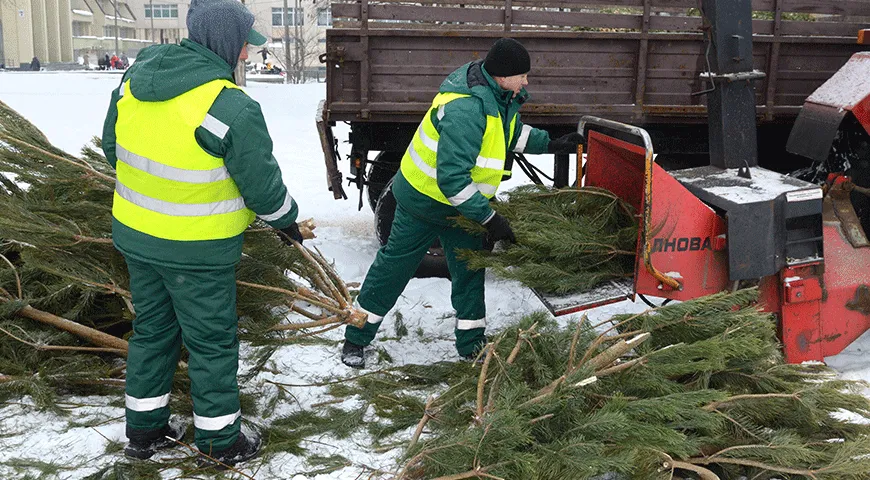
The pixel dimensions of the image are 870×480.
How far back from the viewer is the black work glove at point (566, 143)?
4355 mm

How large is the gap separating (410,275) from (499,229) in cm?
69

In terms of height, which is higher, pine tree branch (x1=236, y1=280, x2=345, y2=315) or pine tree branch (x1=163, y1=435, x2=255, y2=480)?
pine tree branch (x1=236, y1=280, x2=345, y2=315)

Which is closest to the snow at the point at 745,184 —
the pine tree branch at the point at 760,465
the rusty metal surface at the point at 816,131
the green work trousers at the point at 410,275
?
the rusty metal surface at the point at 816,131

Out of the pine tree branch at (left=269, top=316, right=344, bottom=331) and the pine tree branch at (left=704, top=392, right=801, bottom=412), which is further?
the pine tree branch at (left=269, top=316, right=344, bottom=331)

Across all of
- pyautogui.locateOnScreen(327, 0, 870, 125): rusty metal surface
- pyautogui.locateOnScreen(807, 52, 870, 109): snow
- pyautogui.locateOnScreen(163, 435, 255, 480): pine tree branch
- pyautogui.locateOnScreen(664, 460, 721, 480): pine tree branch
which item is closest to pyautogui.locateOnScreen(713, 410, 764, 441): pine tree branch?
pyautogui.locateOnScreen(664, 460, 721, 480): pine tree branch

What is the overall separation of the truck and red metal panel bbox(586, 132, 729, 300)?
1.48 m

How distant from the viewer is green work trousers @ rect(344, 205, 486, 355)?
166 inches

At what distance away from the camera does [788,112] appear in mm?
5551

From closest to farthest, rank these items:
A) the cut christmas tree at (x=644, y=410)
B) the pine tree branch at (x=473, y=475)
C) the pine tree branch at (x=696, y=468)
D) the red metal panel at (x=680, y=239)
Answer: the pine tree branch at (x=473, y=475)
the cut christmas tree at (x=644, y=410)
the pine tree branch at (x=696, y=468)
the red metal panel at (x=680, y=239)

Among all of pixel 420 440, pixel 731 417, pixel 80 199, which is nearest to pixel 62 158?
pixel 80 199

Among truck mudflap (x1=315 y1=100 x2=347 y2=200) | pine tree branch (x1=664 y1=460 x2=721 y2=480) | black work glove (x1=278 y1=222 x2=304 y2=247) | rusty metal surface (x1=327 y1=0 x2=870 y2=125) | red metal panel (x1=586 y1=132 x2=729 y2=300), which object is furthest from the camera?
truck mudflap (x1=315 y1=100 x2=347 y2=200)

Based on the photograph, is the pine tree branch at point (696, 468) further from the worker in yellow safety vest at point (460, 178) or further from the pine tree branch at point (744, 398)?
the worker in yellow safety vest at point (460, 178)

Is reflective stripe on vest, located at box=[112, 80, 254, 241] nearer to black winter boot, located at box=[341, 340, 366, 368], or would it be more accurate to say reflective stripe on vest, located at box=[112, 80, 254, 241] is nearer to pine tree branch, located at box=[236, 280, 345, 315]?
pine tree branch, located at box=[236, 280, 345, 315]

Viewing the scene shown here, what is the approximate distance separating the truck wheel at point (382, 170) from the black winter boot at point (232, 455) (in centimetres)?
281
